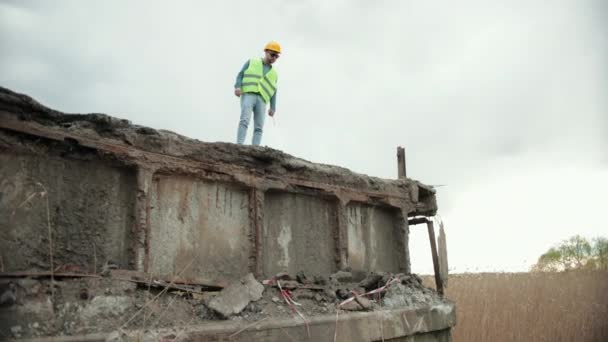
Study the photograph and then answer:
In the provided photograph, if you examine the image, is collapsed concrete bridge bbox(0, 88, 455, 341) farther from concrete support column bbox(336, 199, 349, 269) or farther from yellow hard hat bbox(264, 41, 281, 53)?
yellow hard hat bbox(264, 41, 281, 53)

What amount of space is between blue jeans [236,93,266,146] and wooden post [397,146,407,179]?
2.07m

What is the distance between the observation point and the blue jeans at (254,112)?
256 inches

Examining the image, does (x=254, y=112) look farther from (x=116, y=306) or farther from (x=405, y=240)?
(x=116, y=306)

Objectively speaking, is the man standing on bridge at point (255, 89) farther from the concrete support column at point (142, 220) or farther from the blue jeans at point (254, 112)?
the concrete support column at point (142, 220)

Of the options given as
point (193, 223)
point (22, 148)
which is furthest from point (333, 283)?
point (22, 148)

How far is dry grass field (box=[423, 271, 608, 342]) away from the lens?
9953 millimetres

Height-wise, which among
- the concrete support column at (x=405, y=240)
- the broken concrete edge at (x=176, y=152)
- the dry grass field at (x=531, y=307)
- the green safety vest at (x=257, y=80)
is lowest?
the dry grass field at (x=531, y=307)

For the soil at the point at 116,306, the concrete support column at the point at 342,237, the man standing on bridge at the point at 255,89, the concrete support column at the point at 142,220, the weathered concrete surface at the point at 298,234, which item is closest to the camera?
the soil at the point at 116,306

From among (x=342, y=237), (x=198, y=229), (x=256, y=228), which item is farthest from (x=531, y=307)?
(x=198, y=229)

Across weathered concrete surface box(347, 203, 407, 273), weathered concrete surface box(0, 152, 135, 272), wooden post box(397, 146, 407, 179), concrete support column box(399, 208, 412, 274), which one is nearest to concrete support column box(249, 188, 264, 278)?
weathered concrete surface box(0, 152, 135, 272)

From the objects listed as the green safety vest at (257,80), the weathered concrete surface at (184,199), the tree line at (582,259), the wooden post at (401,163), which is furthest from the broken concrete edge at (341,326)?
the tree line at (582,259)

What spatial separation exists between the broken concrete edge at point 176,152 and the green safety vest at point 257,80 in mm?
1528

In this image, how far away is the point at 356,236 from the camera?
6230 mm

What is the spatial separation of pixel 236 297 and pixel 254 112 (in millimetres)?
3272
